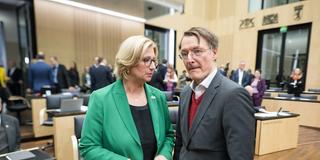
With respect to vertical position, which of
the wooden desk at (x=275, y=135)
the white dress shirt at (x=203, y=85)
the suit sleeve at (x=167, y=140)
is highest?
the white dress shirt at (x=203, y=85)

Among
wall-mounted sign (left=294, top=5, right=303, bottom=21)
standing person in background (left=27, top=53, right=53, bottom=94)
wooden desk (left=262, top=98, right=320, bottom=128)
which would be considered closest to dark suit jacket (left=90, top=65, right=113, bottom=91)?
standing person in background (left=27, top=53, right=53, bottom=94)

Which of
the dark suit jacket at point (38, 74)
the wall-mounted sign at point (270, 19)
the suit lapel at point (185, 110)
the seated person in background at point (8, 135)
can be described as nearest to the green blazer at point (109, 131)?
the suit lapel at point (185, 110)

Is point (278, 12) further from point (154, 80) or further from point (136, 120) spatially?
point (136, 120)

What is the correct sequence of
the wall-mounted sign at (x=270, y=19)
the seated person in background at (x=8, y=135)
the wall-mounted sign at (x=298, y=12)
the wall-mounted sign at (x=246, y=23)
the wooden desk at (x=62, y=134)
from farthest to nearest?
the wall-mounted sign at (x=246, y=23), the wall-mounted sign at (x=270, y=19), the wall-mounted sign at (x=298, y=12), the wooden desk at (x=62, y=134), the seated person in background at (x=8, y=135)

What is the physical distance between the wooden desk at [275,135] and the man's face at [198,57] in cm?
288

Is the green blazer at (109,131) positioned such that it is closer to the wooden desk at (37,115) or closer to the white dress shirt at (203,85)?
the white dress shirt at (203,85)

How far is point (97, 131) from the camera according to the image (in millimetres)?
1068

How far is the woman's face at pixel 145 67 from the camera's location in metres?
1.13

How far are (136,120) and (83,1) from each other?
6730 mm

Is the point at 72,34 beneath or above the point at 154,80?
above

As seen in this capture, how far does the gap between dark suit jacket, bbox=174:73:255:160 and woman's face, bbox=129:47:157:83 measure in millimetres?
363

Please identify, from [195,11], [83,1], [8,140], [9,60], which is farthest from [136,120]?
[195,11]

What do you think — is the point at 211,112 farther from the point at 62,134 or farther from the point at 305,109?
the point at 305,109

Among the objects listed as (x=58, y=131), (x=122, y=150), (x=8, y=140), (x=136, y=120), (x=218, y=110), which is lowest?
(x=58, y=131)
